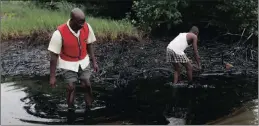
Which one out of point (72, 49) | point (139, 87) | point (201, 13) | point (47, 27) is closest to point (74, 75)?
point (72, 49)

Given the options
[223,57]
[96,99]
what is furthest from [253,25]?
[96,99]

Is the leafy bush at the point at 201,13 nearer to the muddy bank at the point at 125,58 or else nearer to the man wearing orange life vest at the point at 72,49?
the muddy bank at the point at 125,58

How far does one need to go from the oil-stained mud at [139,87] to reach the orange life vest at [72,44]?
0.88 metres

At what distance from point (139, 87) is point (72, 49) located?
251 centimetres

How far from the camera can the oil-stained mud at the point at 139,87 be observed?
6.20 metres

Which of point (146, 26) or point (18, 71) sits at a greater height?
point (146, 26)

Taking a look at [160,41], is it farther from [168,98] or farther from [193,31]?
[168,98]

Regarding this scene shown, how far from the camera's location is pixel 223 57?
413 inches

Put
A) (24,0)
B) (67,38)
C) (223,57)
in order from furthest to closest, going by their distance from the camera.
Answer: (24,0) → (223,57) → (67,38)

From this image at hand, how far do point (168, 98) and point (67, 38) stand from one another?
236 cm

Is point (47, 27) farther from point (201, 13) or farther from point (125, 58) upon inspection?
point (201, 13)

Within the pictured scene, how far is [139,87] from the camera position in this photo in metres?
7.99

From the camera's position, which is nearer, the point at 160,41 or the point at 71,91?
the point at 71,91

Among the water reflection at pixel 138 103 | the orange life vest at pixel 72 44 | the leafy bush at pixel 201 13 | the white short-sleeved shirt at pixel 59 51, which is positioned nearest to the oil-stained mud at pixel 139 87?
the water reflection at pixel 138 103
